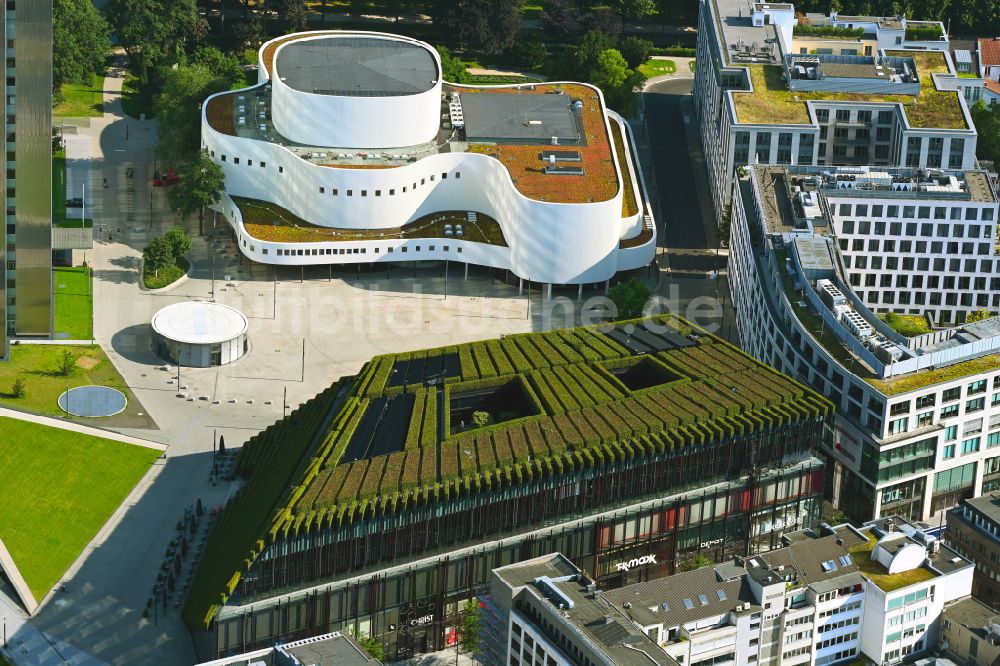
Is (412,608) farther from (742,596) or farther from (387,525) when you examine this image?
(742,596)

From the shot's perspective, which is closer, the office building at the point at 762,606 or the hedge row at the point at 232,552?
the office building at the point at 762,606

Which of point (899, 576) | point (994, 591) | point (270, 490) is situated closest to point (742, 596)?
point (899, 576)

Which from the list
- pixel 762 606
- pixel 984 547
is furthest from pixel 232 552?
pixel 984 547

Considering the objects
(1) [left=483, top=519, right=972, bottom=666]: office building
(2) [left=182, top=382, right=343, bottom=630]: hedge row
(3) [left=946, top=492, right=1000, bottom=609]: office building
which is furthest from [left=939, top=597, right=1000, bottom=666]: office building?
(2) [left=182, top=382, right=343, bottom=630]: hedge row

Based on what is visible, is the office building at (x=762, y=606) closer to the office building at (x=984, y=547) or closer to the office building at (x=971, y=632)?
the office building at (x=971, y=632)

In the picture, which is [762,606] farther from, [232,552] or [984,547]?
[232,552]

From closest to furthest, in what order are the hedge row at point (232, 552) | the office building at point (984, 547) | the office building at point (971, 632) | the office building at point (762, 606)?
the office building at point (762, 606)
the office building at point (971, 632)
the hedge row at point (232, 552)
the office building at point (984, 547)

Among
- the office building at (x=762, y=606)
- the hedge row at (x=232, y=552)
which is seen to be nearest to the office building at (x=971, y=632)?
the office building at (x=762, y=606)

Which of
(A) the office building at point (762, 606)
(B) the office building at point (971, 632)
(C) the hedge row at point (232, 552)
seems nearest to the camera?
(A) the office building at point (762, 606)

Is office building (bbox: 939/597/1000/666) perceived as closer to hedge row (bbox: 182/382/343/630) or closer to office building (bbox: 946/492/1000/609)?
office building (bbox: 946/492/1000/609)
